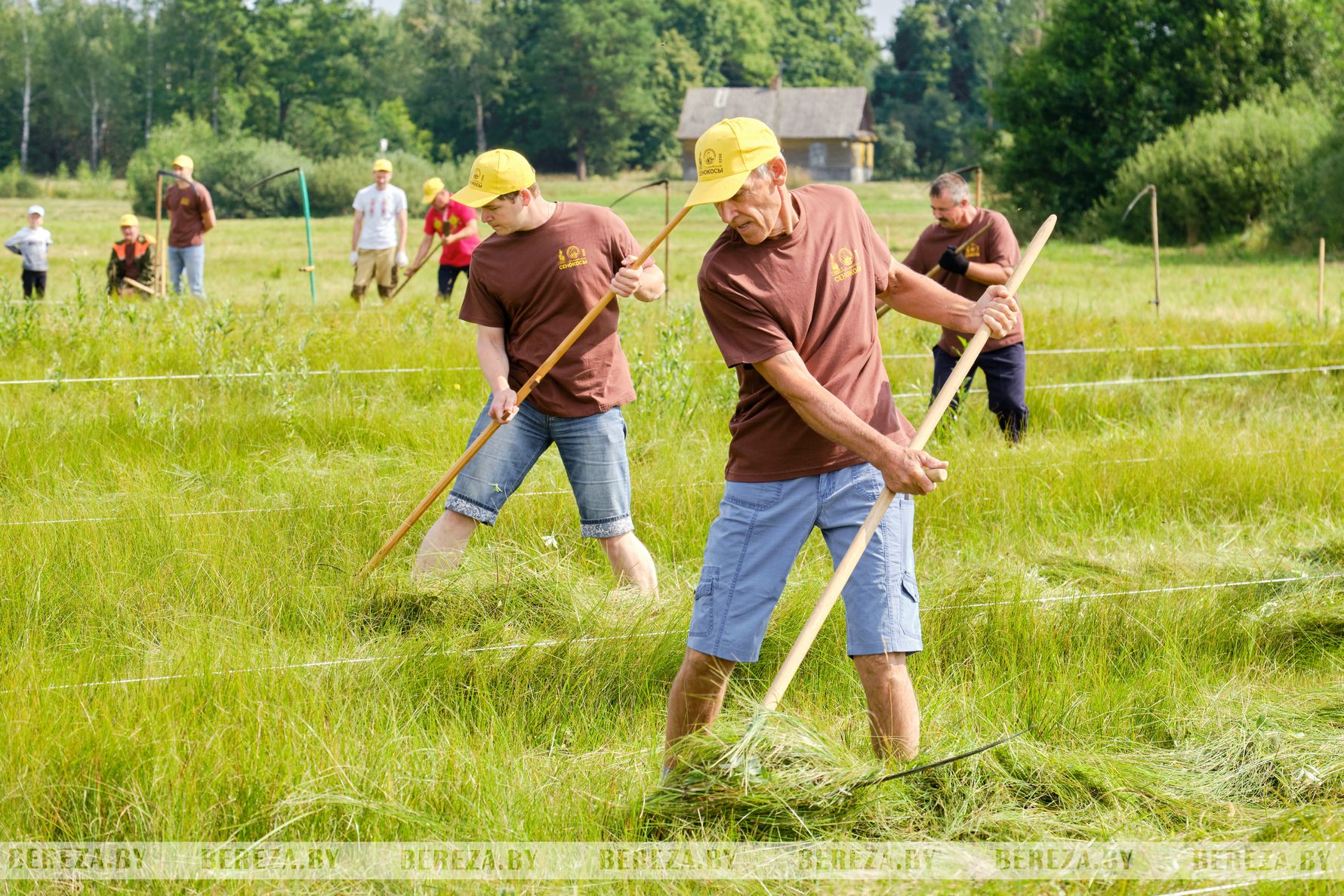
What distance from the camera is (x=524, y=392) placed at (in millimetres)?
4574

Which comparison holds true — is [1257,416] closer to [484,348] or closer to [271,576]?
[484,348]

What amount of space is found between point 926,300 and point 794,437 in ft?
2.30

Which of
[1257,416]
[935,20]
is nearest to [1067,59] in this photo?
[1257,416]

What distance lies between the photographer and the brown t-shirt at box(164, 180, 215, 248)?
12.5 meters

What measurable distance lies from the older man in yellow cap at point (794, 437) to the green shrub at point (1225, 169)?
25112 millimetres

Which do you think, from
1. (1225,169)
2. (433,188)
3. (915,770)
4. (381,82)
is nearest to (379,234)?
(433,188)

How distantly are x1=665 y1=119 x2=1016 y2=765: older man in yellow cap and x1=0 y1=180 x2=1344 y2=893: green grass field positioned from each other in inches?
7.9

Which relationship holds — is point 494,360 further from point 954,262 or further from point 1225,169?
point 1225,169

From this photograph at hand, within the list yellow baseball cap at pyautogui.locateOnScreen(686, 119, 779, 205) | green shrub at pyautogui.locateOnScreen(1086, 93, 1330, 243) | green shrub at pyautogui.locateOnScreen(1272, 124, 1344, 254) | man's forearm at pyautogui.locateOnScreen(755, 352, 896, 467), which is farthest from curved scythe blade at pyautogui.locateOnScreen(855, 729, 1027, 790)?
green shrub at pyautogui.locateOnScreen(1086, 93, 1330, 243)

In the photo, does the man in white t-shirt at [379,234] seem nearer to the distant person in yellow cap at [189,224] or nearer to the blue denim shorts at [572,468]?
the distant person in yellow cap at [189,224]

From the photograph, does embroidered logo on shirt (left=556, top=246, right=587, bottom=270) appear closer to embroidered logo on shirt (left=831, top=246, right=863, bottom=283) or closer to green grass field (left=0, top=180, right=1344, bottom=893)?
green grass field (left=0, top=180, right=1344, bottom=893)

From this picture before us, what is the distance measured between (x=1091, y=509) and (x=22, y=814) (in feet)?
15.1

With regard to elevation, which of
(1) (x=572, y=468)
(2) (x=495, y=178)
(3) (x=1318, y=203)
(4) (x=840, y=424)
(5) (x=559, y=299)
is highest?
(3) (x=1318, y=203)

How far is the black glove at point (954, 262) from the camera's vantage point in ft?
22.9
